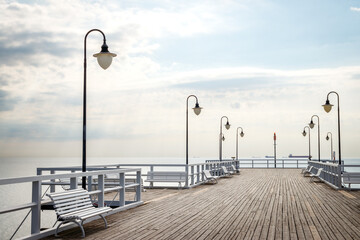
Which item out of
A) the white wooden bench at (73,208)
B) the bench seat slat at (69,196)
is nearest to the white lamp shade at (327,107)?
the white wooden bench at (73,208)

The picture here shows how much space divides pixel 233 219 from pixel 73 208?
367 cm

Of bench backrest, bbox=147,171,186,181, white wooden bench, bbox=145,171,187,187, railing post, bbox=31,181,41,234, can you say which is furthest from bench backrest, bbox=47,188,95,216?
bench backrest, bbox=147,171,186,181

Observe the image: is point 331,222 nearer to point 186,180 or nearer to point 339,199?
point 339,199

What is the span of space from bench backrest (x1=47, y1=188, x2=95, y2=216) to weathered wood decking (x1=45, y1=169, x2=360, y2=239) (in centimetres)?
46

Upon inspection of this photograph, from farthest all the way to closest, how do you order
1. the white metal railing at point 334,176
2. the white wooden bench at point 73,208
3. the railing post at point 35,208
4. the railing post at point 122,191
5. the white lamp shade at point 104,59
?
1. the white metal railing at point 334,176
2. the railing post at point 122,191
3. the white lamp shade at point 104,59
4. the white wooden bench at point 73,208
5. the railing post at point 35,208

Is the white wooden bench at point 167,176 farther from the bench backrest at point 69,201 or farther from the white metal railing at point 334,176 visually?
the bench backrest at point 69,201

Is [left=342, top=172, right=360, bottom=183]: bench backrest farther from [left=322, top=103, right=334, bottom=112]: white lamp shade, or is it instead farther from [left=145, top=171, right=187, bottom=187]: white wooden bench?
[left=145, top=171, right=187, bottom=187]: white wooden bench

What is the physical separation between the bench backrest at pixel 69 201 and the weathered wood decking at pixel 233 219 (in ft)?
1.52

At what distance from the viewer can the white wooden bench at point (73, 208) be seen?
7.55m

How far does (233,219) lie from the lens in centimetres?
983

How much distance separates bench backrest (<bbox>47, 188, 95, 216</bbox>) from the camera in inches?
298

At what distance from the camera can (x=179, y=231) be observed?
27.3ft

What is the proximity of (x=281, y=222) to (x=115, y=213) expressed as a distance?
13.2 feet

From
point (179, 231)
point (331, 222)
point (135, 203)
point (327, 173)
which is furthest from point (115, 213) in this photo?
point (327, 173)
